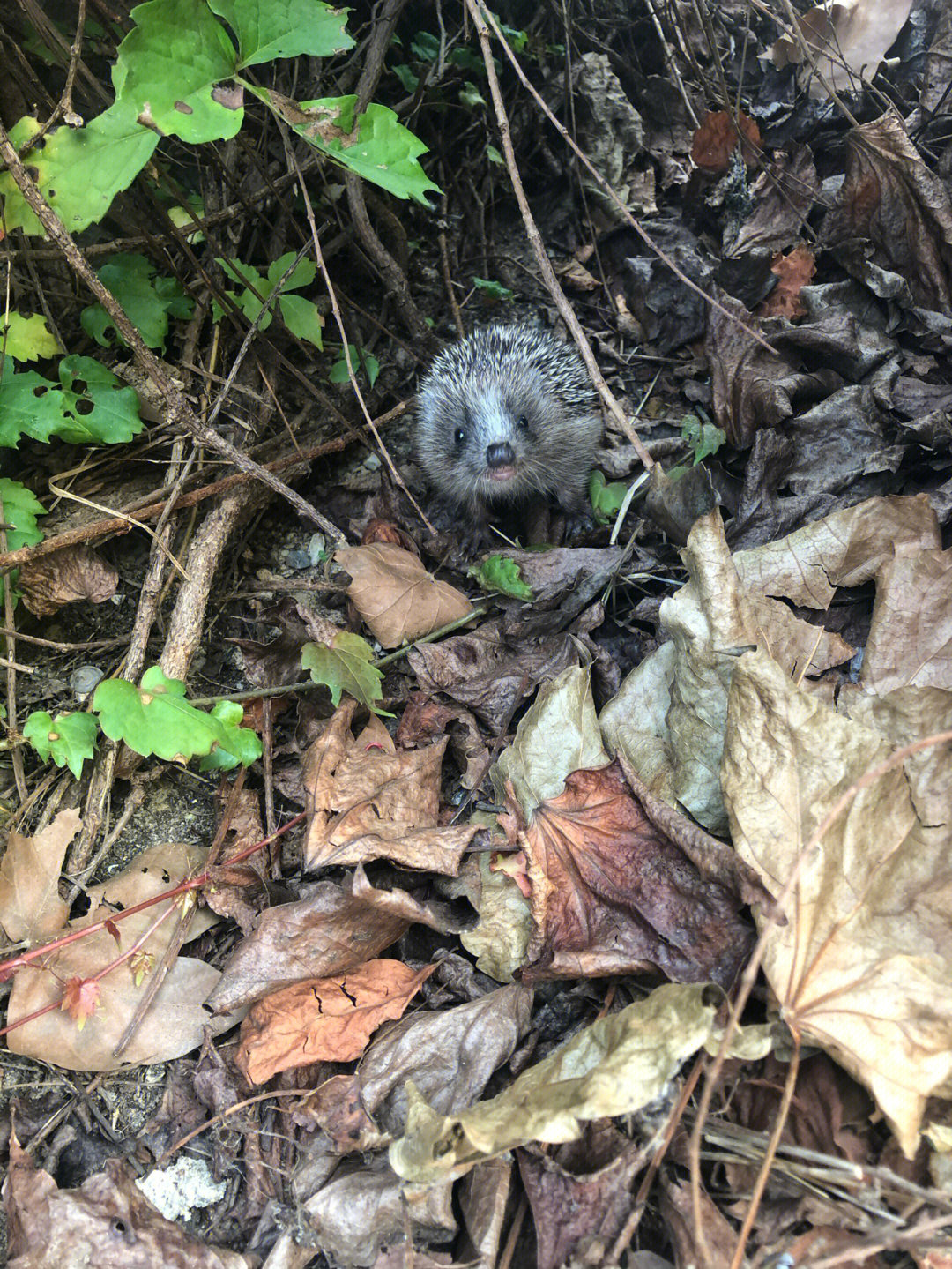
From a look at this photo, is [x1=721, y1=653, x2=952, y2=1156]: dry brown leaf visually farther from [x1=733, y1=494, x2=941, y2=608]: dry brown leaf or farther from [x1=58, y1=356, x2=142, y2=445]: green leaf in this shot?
[x1=58, y1=356, x2=142, y2=445]: green leaf

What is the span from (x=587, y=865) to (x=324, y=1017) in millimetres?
878

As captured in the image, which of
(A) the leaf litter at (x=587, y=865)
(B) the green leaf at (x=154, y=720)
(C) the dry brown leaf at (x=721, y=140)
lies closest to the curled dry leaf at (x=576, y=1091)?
(A) the leaf litter at (x=587, y=865)

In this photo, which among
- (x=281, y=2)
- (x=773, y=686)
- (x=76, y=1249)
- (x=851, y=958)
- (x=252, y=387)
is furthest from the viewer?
(x=252, y=387)

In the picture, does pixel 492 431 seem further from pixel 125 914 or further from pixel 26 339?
pixel 125 914

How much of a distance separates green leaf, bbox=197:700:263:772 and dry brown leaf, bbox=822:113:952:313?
3.42 meters

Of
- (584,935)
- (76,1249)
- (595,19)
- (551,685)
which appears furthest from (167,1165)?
(595,19)

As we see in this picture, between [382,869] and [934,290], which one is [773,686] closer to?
[382,869]

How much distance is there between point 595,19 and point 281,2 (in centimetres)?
312

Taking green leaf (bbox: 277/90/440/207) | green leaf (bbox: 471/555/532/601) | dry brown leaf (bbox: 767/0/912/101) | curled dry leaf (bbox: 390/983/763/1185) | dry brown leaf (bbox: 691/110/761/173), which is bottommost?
curled dry leaf (bbox: 390/983/763/1185)

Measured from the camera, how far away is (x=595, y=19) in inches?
190

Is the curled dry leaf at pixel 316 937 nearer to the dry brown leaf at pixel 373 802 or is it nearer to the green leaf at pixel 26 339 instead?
the dry brown leaf at pixel 373 802

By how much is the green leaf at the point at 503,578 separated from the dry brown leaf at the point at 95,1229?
231cm

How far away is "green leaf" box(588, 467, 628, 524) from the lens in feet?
13.2

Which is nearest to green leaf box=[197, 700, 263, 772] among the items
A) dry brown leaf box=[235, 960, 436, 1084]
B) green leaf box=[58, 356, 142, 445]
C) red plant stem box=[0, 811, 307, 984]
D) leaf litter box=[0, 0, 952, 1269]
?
leaf litter box=[0, 0, 952, 1269]
